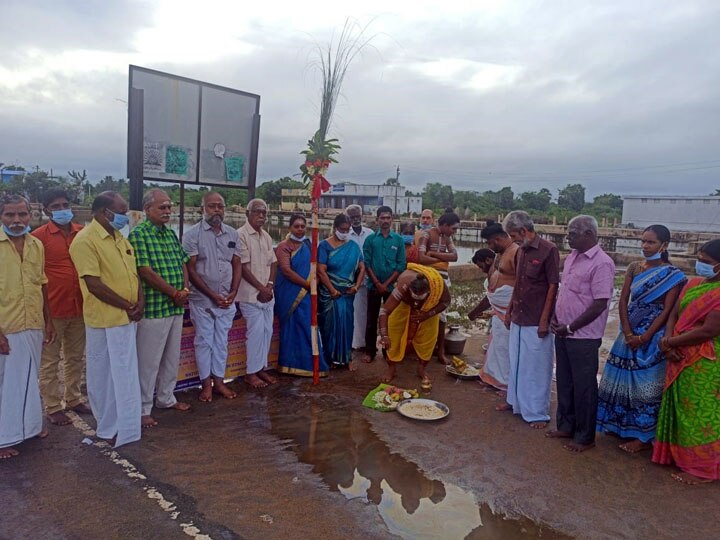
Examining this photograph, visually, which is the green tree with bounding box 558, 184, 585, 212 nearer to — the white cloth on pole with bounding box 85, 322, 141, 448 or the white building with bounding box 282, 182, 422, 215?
the white building with bounding box 282, 182, 422, 215

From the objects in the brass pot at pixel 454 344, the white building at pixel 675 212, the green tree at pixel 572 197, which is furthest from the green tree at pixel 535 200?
the brass pot at pixel 454 344

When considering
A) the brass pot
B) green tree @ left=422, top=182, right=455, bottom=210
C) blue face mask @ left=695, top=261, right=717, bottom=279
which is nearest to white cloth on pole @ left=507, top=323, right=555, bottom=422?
blue face mask @ left=695, top=261, right=717, bottom=279

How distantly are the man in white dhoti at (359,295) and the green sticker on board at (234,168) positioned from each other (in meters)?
1.38

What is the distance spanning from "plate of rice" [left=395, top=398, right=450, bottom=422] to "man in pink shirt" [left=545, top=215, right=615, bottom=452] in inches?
42.6

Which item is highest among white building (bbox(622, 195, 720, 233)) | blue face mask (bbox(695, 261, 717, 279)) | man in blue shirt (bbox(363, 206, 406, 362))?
white building (bbox(622, 195, 720, 233))

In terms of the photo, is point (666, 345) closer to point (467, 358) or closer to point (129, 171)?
point (467, 358)

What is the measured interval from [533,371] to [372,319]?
232cm

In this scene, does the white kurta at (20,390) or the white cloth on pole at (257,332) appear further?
the white cloth on pole at (257,332)

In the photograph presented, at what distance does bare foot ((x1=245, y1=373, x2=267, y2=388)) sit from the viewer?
17.1ft

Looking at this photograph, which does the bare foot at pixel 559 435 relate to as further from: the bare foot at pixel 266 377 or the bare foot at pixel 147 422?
Result: the bare foot at pixel 147 422

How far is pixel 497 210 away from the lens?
52219 mm

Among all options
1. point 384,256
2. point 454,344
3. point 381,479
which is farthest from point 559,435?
point 384,256

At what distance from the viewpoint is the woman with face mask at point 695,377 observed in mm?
3459

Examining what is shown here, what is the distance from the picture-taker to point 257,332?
5.18 m
